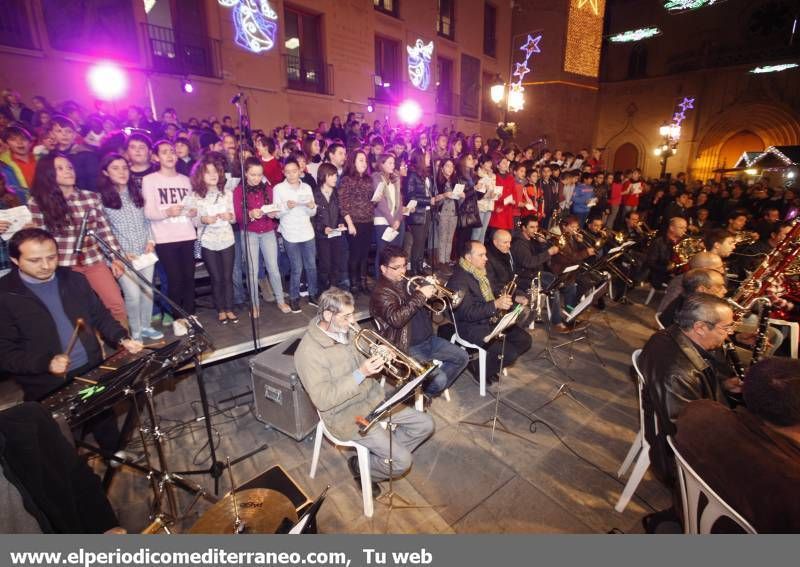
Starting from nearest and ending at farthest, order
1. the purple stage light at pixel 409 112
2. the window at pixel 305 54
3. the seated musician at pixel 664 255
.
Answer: the seated musician at pixel 664 255, the window at pixel 305 54, the purple stage light at pixel 409 112

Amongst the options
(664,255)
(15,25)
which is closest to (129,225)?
(664,255)

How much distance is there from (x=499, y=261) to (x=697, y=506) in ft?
Result: 12.2

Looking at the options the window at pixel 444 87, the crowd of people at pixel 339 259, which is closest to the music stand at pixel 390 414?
the crowd of people at pixel 339 259

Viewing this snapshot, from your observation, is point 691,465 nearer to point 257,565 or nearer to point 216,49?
point 257,565

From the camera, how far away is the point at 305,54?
43.4 feet

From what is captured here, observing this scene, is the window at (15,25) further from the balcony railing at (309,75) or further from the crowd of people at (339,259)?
the balcony railing at (309,75)

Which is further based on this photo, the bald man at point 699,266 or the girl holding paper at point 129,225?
the bald man at point 699,266

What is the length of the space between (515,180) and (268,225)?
5.25m

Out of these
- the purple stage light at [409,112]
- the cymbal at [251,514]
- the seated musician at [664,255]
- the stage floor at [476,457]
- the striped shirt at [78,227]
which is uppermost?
the purple stage light at [409,112]

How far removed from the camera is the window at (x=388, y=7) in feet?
48.4

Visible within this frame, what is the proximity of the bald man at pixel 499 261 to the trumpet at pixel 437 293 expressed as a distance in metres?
1.13

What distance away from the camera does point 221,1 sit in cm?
1080

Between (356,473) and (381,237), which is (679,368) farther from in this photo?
(381,237)

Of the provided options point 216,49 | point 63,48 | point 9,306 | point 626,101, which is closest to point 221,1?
point 216,49
